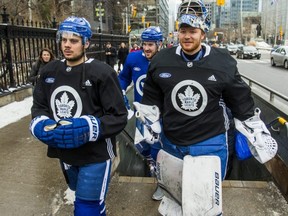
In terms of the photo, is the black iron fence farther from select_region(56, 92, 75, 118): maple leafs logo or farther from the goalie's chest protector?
the goalie's chest protector

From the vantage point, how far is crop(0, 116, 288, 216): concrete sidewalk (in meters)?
3.51

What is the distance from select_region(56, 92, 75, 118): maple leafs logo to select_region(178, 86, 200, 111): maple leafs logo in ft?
2.60

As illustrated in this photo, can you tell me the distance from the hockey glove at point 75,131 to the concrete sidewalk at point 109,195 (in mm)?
1388

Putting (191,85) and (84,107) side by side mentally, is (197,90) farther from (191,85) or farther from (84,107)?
(84,107)

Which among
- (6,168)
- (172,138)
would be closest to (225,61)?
(172,138)

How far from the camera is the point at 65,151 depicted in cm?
256

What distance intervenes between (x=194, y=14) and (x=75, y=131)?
1158 mm

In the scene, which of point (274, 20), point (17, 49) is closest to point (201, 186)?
point (17, 49)

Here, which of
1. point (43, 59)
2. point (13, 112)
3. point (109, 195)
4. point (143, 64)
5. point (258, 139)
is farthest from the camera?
point (13, 112)

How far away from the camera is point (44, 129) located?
7.71ft

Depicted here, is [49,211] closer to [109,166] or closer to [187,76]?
[109,166]

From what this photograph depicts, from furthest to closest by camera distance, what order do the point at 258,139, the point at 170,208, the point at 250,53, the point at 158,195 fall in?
the point at 250,53 < the point at 158,195 < the point at 170,208 < the point at 258,139

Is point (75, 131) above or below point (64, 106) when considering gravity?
below

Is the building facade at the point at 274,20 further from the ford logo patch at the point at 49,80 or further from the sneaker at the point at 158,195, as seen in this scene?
the ford logo patch at the point at 49,80
